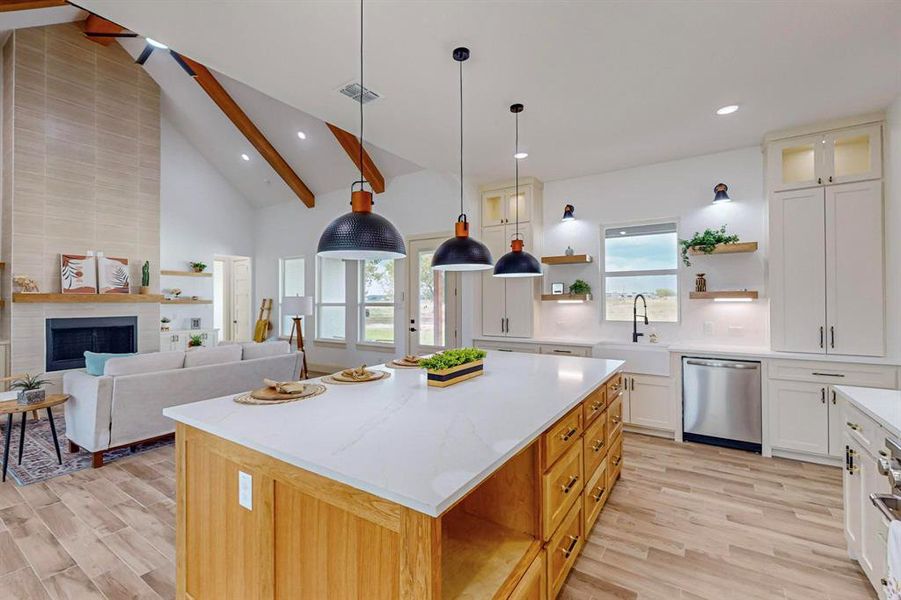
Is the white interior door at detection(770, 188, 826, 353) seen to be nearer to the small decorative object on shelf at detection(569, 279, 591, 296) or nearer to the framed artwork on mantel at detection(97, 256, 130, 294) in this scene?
the small decorative object on shelf at detection(569, 279, 591, 296)

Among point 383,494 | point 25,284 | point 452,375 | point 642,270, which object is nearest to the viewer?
point 383,494

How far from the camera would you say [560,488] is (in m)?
1.74

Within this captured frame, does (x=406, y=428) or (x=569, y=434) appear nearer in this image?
(x=406, y=428)

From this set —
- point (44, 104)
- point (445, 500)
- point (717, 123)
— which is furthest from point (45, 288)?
point (717, 123)

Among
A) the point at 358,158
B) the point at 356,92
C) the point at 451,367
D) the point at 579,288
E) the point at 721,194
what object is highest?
the point at 358,158

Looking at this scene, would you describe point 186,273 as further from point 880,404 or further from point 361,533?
point 880,404

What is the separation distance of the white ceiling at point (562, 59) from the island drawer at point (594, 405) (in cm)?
208

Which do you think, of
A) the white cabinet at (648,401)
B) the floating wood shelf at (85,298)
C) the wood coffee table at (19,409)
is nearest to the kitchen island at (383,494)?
the white cabinet at (648,401)

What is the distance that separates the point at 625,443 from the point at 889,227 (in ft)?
9.03

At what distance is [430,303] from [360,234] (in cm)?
408

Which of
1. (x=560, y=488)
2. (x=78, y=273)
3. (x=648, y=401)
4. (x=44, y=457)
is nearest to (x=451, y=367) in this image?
(x=560, y=488)

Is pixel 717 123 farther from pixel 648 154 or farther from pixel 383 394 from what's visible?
pixel 383 394

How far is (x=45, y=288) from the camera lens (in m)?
5.20

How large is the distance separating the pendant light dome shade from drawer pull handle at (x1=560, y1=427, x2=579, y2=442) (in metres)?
1.08
